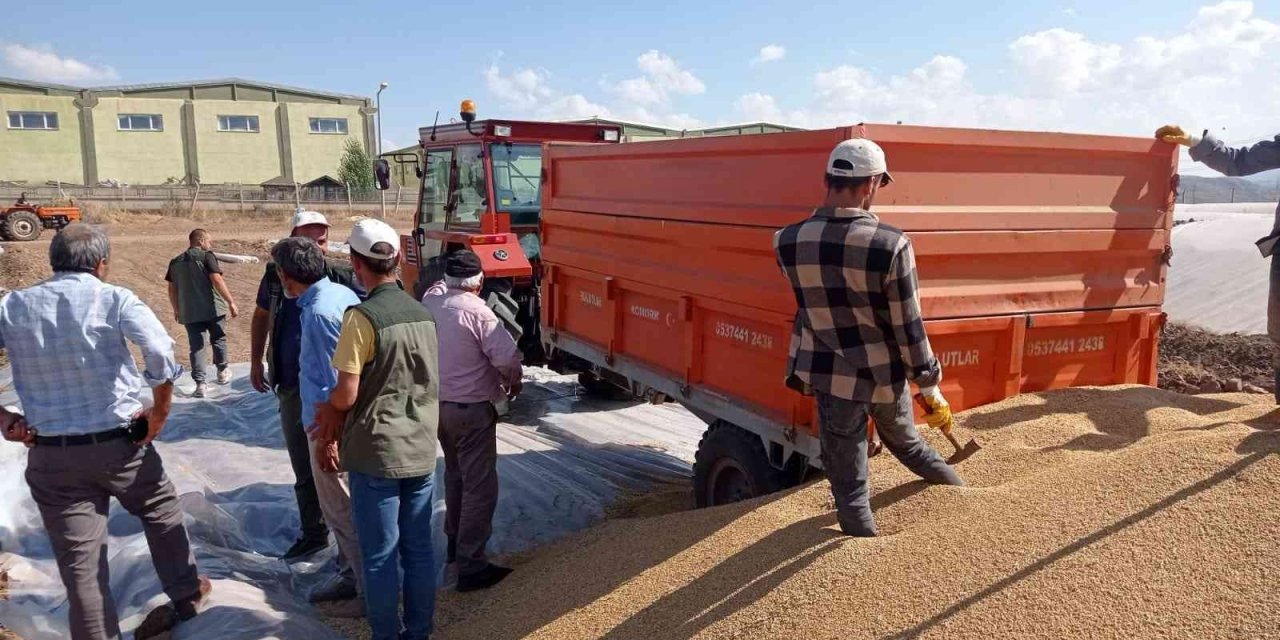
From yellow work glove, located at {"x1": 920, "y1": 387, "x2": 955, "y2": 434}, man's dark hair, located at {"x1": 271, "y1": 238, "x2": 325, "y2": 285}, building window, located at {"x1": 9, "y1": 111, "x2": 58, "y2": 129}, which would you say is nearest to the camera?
yellow work glove, located at {"x1": 920, "y1": 387, "x2": 955, "y2": 434}

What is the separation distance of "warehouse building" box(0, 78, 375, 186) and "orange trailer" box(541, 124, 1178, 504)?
141 ft

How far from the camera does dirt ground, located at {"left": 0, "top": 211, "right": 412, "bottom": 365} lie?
11.9 meters

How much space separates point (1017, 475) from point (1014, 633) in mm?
1004

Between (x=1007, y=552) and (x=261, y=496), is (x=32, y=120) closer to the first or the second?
→ (x=261, y=496)

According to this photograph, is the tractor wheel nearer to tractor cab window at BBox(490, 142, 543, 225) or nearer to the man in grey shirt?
tractor cab window at BBox(490, 142, 543, 225)

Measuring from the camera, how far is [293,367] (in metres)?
4.19

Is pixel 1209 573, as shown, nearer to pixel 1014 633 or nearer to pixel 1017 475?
pixel 1014 633

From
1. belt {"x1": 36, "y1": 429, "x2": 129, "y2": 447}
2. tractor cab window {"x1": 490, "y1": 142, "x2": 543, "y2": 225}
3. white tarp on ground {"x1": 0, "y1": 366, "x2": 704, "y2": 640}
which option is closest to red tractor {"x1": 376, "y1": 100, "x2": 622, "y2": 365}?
tractor cab window {"x1": 490, "y1": 142, "x2": 543, "y2": 225}

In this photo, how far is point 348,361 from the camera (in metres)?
3.12

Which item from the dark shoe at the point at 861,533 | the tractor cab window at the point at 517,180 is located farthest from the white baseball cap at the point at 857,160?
the tractor cab window at the point at 517,180

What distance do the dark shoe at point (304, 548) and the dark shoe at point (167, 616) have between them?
0.79m

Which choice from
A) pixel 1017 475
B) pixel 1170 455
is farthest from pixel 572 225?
pixel 1170 455

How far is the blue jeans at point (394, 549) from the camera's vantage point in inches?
130

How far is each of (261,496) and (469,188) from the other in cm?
325
